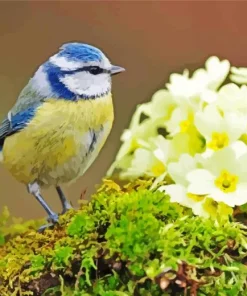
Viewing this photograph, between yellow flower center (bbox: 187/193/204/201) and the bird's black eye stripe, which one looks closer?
yellow flower center (bbox: 187/193/204/201)

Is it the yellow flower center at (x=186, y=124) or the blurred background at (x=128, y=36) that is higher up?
the yellow flower center at (x=186, y=124)

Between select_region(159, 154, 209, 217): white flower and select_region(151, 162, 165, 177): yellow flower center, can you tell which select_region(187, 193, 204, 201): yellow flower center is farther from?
select_region(151, 162, 165, 177): yellow flower center

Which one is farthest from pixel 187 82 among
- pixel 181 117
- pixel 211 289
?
pixel 211 289

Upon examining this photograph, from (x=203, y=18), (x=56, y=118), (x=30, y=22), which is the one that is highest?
(x=56, y=118)

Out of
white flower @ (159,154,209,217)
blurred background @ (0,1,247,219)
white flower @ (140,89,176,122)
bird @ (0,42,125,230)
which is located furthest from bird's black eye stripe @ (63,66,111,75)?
blurred background @ (0,1,247,219)

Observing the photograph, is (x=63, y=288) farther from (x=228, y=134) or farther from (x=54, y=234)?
(x=228, y=134)

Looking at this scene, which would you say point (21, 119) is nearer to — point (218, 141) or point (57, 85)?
point (57, 85)

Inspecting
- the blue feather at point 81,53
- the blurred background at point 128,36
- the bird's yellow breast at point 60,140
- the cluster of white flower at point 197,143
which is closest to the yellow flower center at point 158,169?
the cluster of white flower at point 197,143

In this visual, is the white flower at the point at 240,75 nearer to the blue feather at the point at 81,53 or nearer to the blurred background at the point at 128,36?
the blue feather at the point at 81,53
